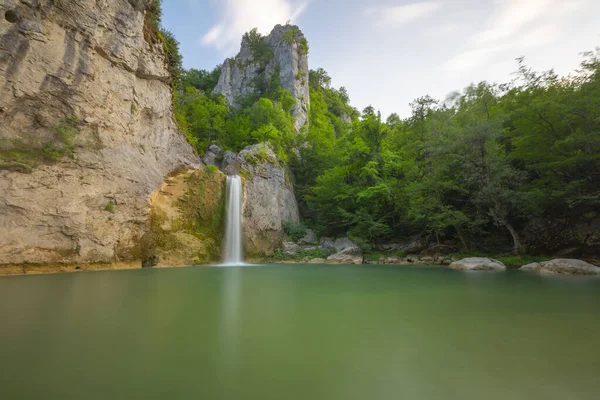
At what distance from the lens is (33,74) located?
393 inches

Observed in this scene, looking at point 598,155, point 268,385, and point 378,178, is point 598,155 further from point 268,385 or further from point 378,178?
point 268,385

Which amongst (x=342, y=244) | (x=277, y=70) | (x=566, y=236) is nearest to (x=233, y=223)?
(x=342, y=244)

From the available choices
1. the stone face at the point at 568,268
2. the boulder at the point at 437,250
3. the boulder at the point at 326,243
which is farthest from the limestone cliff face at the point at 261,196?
the stone face at the point at 568,268

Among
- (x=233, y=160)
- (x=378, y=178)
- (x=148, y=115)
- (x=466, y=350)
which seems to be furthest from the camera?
(x=233, y=160)

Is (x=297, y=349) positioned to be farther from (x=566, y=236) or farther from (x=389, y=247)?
(x=389, y=247)

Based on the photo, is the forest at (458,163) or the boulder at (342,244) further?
A: the boulder at (342,244)

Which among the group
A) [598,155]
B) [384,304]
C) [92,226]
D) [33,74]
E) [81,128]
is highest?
[33,74]

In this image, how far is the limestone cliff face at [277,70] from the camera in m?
34.2

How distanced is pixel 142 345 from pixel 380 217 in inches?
705

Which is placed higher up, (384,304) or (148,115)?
(148,115)

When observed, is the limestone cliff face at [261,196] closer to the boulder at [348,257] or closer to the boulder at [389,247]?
the boulder at [348,257]

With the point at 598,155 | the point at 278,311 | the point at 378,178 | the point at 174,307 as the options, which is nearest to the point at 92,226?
the point at 174,307

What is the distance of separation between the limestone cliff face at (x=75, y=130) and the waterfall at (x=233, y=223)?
4.87 metres

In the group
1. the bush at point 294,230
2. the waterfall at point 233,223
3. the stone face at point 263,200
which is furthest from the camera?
the bush at point 294,230
